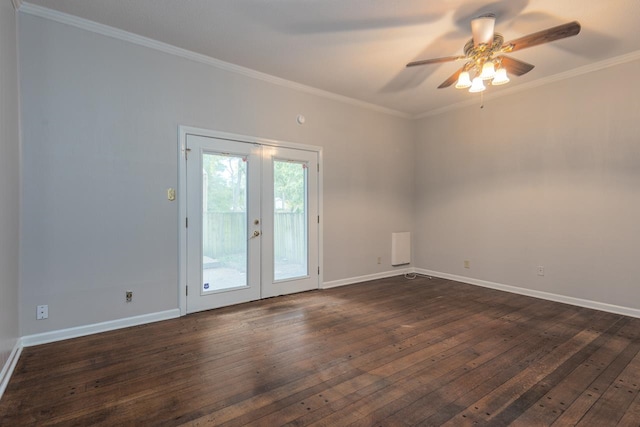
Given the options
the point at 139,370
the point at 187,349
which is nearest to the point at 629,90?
the point at 187,349

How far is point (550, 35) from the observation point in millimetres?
2398

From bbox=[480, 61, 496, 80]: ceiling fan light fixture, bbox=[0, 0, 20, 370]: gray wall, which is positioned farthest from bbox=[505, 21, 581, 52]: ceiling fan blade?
bbox=[0, 0, 20, 370]: gray wall

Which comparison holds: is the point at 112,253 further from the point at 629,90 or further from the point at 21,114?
the point at 629,90

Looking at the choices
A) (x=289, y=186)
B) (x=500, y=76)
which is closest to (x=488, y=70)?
(x=500, y=76)

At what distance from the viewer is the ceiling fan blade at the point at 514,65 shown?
2857mm

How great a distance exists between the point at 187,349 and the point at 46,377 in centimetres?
96

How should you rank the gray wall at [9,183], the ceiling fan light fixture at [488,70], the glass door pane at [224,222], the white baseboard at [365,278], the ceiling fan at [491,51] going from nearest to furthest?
the gray wall at [9,183], the ceiling fan at [491,51], the ceiling fan light fixture at [488,70], the glass door pane at [224,222], the white baseboard at [365,278]

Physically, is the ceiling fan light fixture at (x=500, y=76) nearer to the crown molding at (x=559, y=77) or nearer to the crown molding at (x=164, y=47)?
the crown molding at (x=559, y=77)

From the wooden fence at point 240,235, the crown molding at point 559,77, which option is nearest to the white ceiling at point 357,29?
the crown molding at point 559,77

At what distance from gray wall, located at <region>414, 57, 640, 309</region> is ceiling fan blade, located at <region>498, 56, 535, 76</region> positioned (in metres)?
1.76

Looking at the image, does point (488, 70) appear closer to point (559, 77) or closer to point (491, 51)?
point (491, 51)

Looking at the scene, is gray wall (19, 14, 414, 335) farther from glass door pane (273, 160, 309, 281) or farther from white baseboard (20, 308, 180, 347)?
glass door pane (273, 160, 309, 281)

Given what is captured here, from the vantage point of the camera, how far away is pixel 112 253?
3.20m

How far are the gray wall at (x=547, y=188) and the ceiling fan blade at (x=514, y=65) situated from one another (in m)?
1.76
